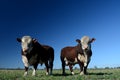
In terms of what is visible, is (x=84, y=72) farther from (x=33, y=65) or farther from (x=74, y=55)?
(x=33, y=65)

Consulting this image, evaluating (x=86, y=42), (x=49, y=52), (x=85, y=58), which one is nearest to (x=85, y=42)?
(x=86, y=42)

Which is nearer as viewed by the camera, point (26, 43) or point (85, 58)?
point (26, 43)

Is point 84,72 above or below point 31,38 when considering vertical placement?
below

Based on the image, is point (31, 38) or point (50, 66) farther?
point (50, 66)

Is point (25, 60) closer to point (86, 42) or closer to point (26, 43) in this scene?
point (26, 43)

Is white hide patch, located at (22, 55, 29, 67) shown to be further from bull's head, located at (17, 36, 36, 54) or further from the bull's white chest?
the bull's white chest

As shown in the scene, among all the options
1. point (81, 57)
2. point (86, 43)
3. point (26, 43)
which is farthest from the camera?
point (81, 57)

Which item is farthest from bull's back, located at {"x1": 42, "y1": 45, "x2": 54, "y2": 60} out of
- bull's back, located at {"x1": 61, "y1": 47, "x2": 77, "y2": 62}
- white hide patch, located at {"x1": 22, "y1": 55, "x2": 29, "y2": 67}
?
white hide patch, located at {"x1": 22, "y1": 55, "x2": 29, "y2": 67}

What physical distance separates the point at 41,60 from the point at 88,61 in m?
3.50

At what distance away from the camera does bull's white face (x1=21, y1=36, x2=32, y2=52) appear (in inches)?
874

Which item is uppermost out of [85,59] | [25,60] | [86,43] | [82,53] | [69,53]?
[86,43]

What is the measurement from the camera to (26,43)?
73.3 ft

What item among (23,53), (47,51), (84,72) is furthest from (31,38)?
(84,72)

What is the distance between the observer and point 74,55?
84.7 feet
